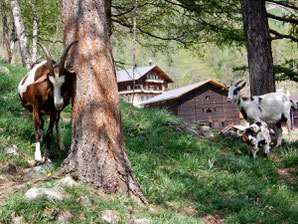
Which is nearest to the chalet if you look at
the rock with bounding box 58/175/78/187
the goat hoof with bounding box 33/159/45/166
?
the goat hoof with bounding box 33/159/45/166

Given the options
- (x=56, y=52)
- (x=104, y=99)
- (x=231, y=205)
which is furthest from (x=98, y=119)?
(x=56, y=52)

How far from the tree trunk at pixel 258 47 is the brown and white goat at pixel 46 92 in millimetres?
5768

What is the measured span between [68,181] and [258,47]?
7.02 metres

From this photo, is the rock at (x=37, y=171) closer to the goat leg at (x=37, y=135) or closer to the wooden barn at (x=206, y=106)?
the goat leg at (x=37, y=135)

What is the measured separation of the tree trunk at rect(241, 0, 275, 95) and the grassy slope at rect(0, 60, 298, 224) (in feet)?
6.61

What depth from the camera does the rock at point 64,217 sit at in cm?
276

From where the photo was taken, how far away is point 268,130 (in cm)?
747

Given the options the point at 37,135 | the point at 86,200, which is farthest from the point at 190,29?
the point at 86,200

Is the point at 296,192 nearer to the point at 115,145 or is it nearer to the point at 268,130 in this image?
the point at 268,130

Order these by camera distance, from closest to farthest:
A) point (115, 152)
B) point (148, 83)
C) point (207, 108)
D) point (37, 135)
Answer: point (115, 152)
point (37, 135)
point (207, 108)
point (148, 83)

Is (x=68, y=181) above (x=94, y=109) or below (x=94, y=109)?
below

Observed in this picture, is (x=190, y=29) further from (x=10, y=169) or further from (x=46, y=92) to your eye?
(x=10, y=169)

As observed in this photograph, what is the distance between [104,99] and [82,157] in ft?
2.72

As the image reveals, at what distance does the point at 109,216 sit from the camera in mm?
3082
